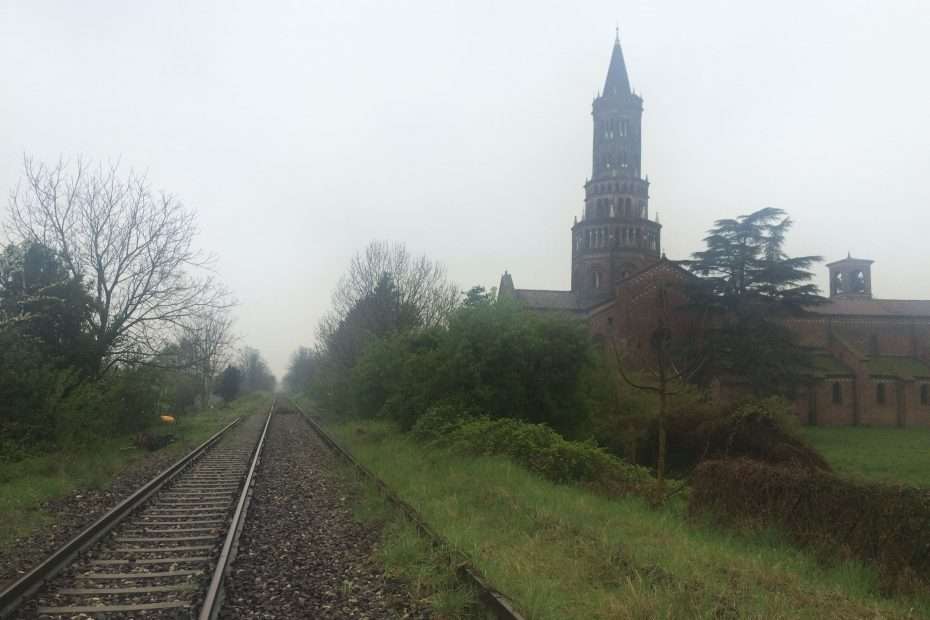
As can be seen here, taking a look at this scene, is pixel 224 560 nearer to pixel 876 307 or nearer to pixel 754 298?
pixel 754 298

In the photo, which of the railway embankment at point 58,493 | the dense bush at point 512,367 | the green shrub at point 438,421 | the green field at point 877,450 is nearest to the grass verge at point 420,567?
the railway embankment at point 58,493

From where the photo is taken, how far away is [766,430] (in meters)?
21.8

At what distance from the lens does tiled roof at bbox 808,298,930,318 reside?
67125 mm

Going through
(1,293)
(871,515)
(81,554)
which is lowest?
(81,554)

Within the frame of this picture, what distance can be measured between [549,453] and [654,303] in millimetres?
41706

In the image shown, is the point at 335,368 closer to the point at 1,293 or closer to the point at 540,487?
the point at 1,293

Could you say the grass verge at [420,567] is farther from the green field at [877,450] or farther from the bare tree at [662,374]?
the green field at [877,450]

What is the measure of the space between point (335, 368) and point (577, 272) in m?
32.6

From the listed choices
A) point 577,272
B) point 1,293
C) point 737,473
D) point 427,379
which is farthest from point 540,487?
point 577,272

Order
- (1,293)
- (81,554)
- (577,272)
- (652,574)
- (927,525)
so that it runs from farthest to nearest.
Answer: (577,272), (1,293), (81,554), (927,525), (652,574)

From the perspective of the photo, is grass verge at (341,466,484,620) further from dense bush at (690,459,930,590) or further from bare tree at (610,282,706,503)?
bare tree at (610,282,706,503)

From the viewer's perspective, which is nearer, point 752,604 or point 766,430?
point 752,604

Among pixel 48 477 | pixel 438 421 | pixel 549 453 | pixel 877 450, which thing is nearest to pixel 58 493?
pixel 48 477

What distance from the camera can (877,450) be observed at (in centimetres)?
3991
